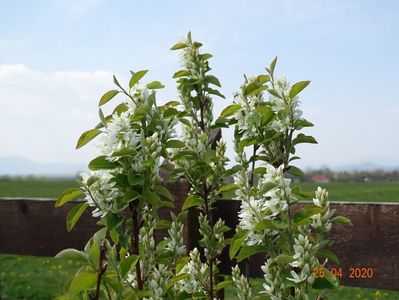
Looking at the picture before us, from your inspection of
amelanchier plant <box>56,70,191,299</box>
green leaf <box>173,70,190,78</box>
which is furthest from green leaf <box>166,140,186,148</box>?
green leaf <box>173,70,190,78</box>

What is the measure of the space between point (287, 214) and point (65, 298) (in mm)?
629

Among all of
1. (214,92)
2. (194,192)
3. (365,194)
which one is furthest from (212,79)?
(365,194)

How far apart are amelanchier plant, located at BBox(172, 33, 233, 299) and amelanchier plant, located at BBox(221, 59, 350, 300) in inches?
5.0

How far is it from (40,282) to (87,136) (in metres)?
6.20

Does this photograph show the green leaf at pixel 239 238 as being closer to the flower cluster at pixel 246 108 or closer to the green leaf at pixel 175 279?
the green leaf at pixel 175 279

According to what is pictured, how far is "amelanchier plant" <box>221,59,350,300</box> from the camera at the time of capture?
5.01 ft

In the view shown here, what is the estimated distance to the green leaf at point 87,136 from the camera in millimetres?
1704

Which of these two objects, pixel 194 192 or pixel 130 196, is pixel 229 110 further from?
pixel 130 196

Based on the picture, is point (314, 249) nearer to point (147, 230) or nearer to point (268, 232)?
point (268, 232)

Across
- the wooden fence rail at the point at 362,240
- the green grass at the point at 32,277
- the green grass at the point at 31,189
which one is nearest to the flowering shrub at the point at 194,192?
the wooden fence rail at the point at 362,240

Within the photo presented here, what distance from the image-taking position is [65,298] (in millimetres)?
1430

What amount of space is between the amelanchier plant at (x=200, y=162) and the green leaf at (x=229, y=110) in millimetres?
89

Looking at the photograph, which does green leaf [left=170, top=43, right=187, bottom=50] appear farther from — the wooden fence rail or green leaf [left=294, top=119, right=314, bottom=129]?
the wooden fence rail

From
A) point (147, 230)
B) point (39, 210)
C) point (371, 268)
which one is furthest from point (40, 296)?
point (147, 230)
